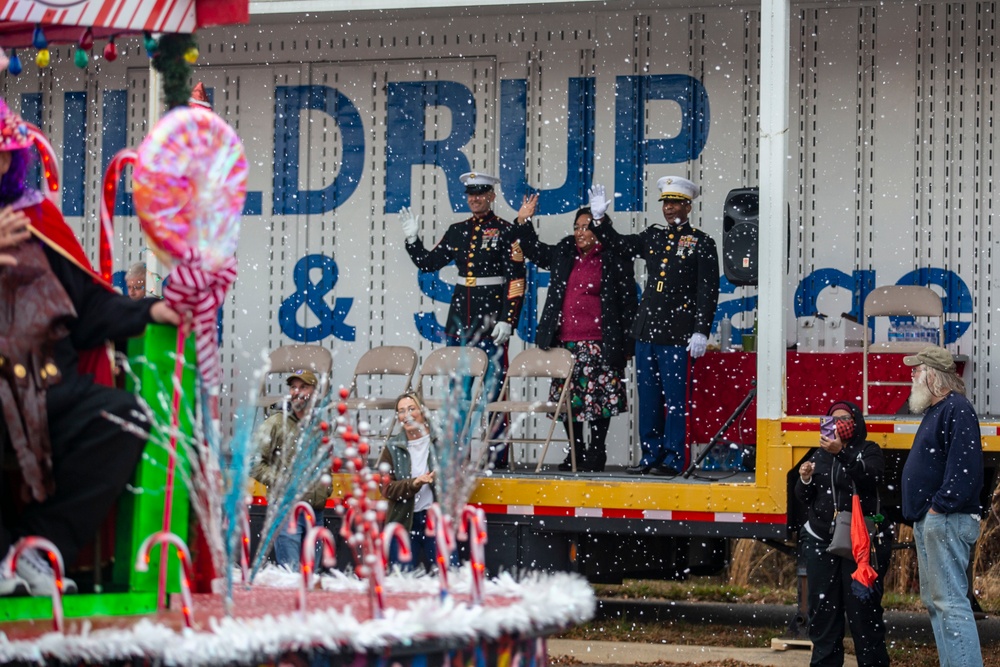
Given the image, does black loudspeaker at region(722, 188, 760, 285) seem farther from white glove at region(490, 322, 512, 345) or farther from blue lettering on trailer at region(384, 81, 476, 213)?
blue lettering on trailer at region(384, 81, 476, 213)

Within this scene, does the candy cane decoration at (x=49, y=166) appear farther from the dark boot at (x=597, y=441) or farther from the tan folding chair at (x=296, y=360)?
the tan folding chair at (x=296, y=360)

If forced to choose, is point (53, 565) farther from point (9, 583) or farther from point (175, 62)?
point (175, 62)

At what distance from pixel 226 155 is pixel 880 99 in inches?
260

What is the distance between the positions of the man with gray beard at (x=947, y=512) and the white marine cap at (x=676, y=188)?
2651mm

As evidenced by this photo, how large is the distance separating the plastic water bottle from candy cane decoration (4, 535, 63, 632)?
668cm

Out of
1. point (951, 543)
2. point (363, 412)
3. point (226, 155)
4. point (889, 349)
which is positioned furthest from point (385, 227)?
point (226, 155)

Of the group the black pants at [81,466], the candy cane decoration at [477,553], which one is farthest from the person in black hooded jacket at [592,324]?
the black pants at [81,466]

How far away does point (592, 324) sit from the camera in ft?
31.6

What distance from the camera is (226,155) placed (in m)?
4.13

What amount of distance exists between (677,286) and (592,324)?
2.08ft

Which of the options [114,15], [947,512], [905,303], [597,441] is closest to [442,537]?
[114,15]

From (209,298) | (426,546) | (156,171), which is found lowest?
(426,546)

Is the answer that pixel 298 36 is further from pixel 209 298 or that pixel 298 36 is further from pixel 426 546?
pixel 209 298

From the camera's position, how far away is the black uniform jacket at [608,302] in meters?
9.59
